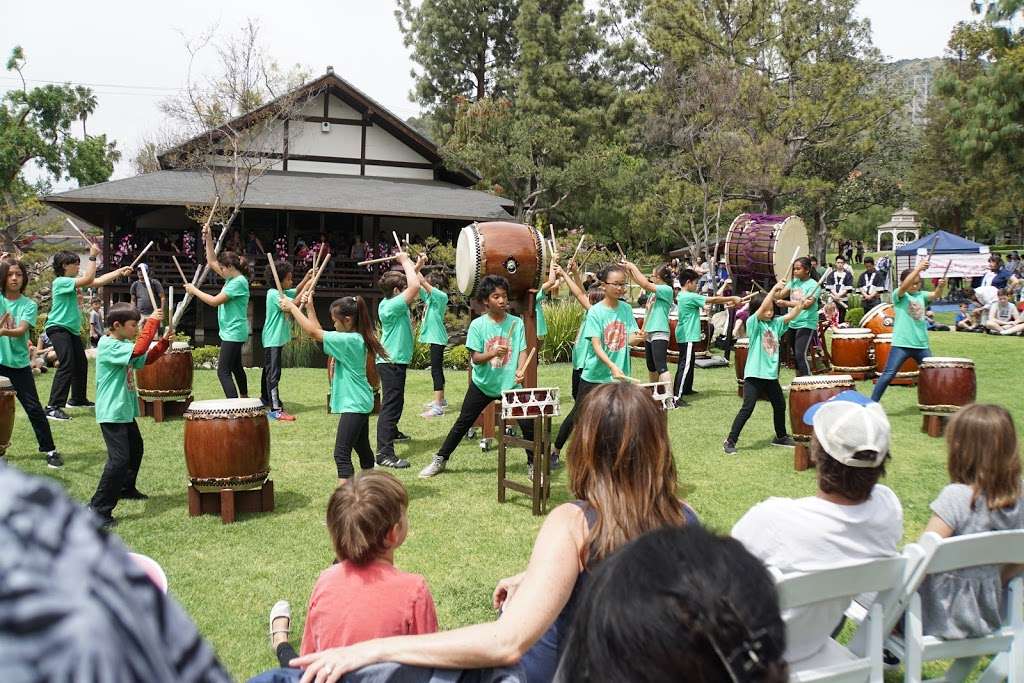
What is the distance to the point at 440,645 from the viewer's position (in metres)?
1.82

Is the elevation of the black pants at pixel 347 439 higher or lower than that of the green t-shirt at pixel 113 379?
lower

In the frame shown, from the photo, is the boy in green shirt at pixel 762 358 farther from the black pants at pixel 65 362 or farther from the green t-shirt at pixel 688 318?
the black pants at pixel 65 362

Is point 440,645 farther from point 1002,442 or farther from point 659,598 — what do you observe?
point 1002,442

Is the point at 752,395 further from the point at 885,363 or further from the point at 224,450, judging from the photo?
the point at 885,363

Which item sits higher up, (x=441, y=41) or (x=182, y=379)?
(x=441, y=41)

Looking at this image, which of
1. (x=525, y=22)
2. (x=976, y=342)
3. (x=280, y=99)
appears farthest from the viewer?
(x=525, y=22)

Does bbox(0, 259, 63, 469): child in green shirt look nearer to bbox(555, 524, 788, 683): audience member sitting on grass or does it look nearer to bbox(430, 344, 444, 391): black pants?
bbox(430, 344, 444, 391): black pants

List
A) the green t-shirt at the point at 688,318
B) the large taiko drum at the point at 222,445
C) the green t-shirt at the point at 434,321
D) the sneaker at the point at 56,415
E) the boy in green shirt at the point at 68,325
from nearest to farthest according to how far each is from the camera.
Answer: the large taiko drum at the point at 222,445 → the boy in green shirt at the point at 68,325 → the sneaker at the point at 56,415 → the green t-shirt at the point at 434,321 → the green t-shirt at the point at 688,318

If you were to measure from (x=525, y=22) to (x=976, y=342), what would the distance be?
781 inches

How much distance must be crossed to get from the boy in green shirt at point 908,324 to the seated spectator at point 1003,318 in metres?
9.07

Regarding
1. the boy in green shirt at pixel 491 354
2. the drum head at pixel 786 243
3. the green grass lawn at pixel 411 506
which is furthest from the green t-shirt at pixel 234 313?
the drum head at pixel 786 243

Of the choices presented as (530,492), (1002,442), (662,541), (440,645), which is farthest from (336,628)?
(530,492)

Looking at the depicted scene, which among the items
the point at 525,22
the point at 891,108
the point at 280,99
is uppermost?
the point at 525,22

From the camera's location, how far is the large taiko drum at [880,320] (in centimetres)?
1273
